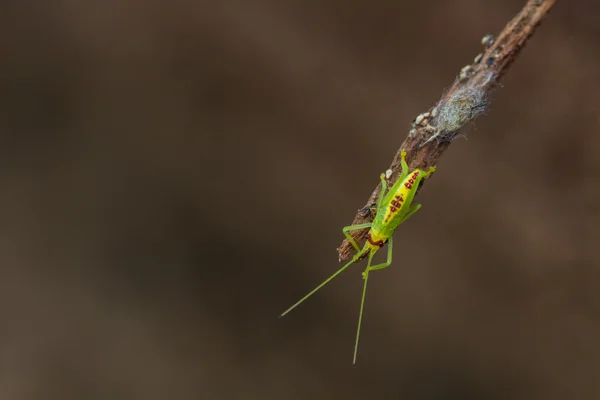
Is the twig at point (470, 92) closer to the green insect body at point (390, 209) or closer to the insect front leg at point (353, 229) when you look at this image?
the green insect body at point (390, 209)

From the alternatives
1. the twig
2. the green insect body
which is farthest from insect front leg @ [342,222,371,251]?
the twig

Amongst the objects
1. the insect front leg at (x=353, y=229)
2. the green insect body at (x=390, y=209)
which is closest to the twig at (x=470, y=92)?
the green insect body at (x=390, y=209)

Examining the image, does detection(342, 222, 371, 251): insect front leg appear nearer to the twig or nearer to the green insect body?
the green insect body

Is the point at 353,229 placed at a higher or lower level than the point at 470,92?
lower

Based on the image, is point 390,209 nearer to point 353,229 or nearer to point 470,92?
point 353,229

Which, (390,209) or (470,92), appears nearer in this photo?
(470,92)

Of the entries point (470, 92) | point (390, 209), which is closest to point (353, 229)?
point (390, 209)

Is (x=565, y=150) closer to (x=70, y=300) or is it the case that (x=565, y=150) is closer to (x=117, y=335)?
(x=117, y=335)

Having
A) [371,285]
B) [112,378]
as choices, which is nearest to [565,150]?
[371,285]
